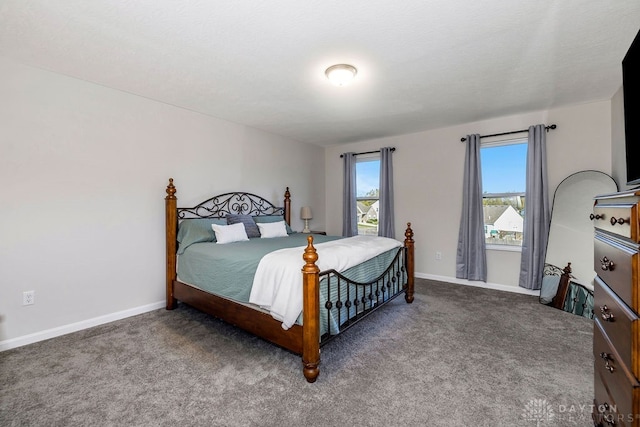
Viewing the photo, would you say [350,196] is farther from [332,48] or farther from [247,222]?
[332,48]

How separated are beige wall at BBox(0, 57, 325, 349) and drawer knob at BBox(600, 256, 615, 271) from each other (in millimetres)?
3786

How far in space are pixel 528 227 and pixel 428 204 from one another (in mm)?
1360

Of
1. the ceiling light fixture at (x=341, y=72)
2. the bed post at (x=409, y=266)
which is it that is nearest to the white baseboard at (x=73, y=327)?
the bed post at (x=409, y=266)

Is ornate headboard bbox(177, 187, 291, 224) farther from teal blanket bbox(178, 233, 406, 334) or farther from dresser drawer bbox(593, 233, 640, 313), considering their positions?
dresser drawer bbox(593, 233, 640, 313)

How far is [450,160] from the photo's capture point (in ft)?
14.4

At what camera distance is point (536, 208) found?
3.62 meters

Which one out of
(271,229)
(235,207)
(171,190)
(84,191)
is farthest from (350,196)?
(84,191)

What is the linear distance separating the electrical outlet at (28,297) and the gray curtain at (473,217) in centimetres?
495

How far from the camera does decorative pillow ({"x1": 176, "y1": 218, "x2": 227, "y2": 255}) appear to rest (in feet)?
10.5

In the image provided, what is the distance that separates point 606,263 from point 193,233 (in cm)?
335

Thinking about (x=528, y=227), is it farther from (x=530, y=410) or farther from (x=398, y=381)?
(x=398, y=381)

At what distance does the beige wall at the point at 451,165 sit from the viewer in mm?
3414

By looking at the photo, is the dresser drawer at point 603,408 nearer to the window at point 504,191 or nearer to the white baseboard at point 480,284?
the white baseboard at point 480,284

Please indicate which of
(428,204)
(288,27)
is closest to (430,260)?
(428,204)
